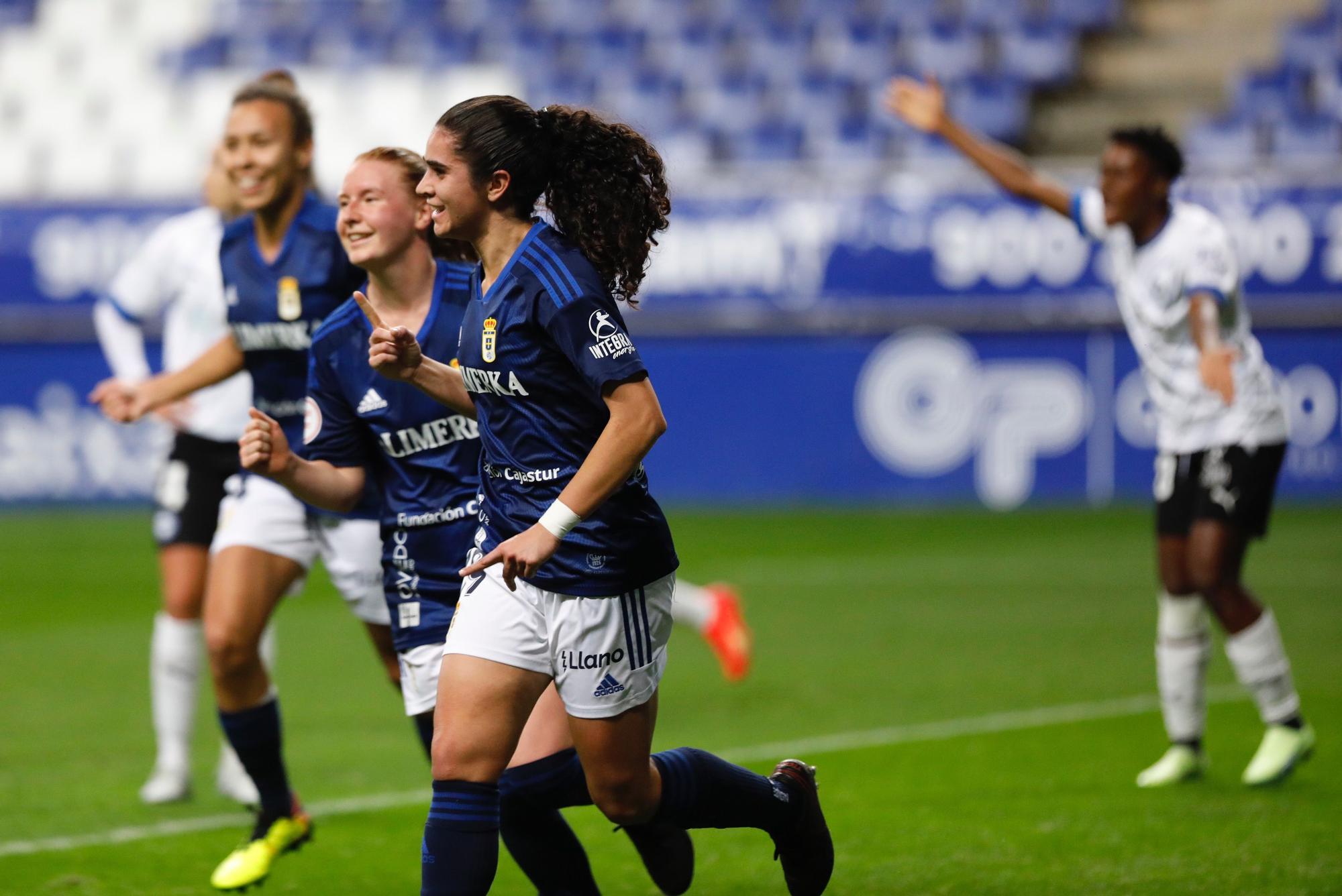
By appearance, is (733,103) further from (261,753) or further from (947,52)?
(261,753)

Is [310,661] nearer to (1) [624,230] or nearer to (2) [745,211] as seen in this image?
(1) [624,230]

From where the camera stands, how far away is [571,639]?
388 centimetres

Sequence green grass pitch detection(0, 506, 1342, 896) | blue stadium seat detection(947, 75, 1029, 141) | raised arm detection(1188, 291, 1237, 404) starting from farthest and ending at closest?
blue stadium seat detection(947, 75, 1029, 141) → raised arm detection(1188, 291, 1237, 404) → green grass pitch detection(0, 506, 1342, 896)

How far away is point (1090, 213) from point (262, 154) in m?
3.05

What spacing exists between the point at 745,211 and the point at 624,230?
1161 cm

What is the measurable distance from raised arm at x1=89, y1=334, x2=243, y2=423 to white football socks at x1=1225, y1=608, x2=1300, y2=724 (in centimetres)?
351

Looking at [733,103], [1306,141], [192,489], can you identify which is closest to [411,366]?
[192,489]

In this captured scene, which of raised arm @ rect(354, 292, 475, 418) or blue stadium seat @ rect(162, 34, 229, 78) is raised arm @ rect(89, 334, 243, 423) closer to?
raised arm @ rect(354, 292, 475, 418)

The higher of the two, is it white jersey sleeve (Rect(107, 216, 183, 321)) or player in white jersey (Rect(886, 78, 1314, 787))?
white jersey sleeve (Rect(107, 216, 183, 321))

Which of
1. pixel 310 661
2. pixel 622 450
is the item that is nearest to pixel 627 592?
pixel 622 450

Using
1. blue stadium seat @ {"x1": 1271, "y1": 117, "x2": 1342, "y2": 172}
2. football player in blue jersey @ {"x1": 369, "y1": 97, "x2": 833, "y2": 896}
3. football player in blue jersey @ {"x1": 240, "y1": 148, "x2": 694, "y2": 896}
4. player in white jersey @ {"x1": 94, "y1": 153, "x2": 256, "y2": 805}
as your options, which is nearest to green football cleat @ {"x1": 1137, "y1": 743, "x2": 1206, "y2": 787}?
football player in blue jersey @ {"x1": 240, "y1": 148, "x2": 694, "y2": 896}

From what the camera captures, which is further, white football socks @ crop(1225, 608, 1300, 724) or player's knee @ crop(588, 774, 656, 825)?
white football socks @ crop(1225, 608, 1300, 724)

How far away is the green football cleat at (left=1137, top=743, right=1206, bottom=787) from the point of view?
20.6ft

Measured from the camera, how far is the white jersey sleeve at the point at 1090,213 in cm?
667
